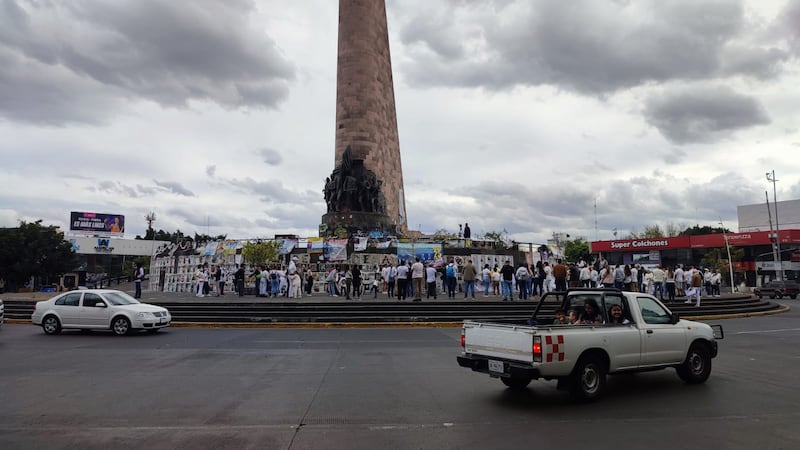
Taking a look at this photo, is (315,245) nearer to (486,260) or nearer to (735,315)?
(486,260)

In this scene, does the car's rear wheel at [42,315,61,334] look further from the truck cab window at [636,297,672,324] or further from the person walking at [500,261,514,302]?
the truck cab window at [636,297,672,324]

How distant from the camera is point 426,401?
679 cm

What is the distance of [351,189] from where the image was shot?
34.3 meters

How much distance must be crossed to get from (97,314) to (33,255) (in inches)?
1408

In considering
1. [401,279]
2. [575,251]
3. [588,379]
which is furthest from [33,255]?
[575,251]

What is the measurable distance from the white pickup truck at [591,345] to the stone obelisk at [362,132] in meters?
26.6

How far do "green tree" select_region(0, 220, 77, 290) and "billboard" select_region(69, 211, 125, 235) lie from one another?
17.9 m

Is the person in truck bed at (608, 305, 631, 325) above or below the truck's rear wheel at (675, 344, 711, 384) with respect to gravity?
above

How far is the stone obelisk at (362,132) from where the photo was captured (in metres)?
34.4

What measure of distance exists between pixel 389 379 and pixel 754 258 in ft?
183

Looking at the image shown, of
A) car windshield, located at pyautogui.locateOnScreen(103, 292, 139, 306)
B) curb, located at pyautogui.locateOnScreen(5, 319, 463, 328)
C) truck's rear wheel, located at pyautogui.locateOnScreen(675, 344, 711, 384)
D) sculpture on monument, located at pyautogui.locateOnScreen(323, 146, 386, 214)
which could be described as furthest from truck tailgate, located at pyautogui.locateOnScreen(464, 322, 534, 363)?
sculpture on monument, located at pyautogui.locateOnScreen(323, 146, 386, 214)

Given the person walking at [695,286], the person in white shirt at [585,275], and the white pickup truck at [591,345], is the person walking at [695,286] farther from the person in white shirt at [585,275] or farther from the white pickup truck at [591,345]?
the white pickup truck at [591,345]

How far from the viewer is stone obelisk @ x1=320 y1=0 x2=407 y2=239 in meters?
34.4

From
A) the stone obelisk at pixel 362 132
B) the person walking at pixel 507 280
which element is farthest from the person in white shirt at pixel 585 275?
the stone obelisk at pixel 362 132
